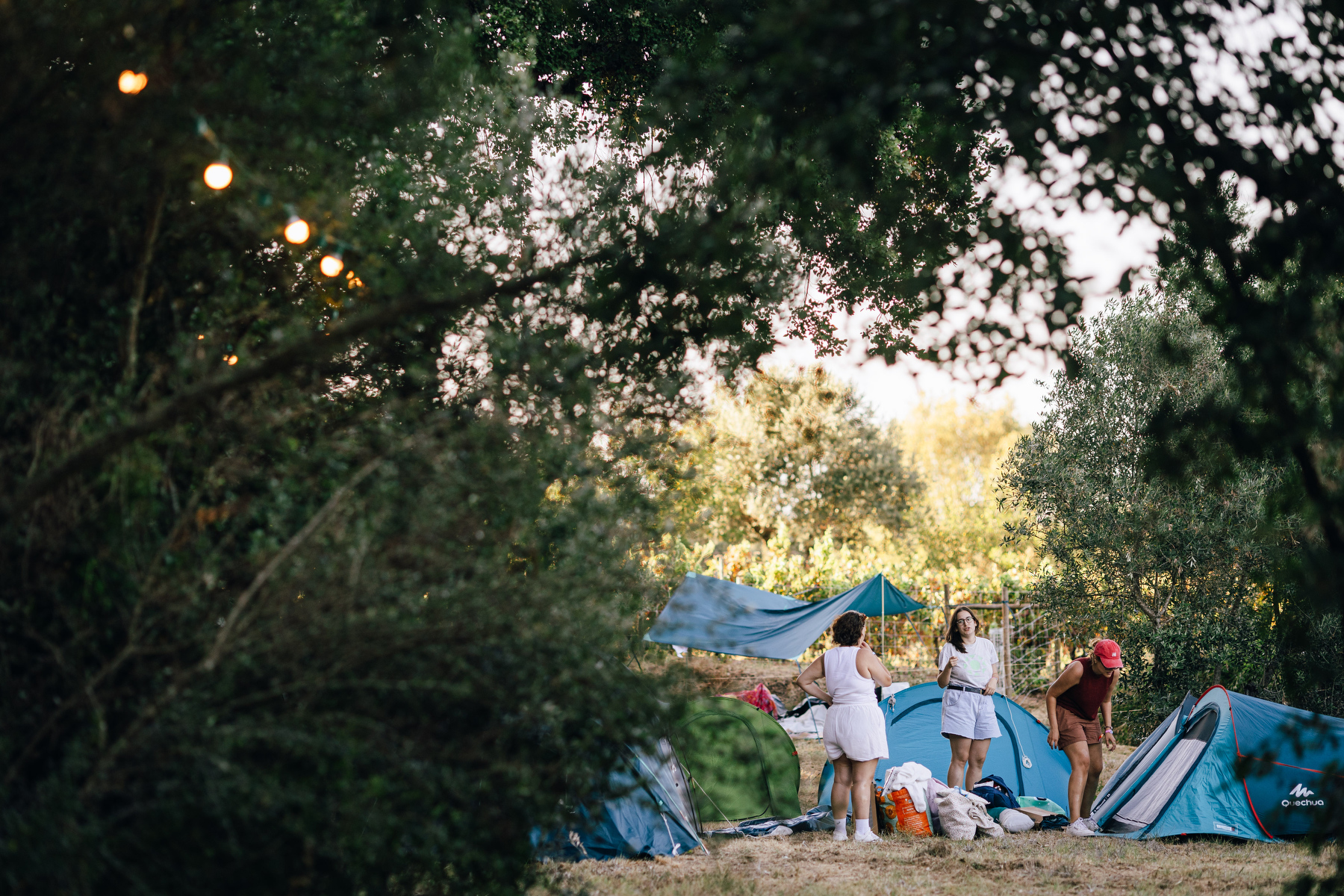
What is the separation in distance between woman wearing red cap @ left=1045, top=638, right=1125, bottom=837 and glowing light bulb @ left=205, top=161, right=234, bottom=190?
18.5 ft

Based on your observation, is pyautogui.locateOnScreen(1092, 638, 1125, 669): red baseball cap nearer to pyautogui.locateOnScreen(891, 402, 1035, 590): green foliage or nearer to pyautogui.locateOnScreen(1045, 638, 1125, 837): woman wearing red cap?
pyautogui.locateOnScreen(1045, 638, 1125, 837): woman wearing red cap

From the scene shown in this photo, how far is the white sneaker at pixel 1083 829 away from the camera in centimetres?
636

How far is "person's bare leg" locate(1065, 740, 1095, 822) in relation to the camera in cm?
643

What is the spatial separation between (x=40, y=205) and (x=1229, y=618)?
10.8 metres

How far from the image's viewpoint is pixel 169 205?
9.87 feet

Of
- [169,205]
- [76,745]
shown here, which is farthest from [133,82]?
[76,745]

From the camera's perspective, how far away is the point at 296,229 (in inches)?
121

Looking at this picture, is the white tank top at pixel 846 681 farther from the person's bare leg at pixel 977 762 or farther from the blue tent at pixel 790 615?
the blue tent at pixel 790 615

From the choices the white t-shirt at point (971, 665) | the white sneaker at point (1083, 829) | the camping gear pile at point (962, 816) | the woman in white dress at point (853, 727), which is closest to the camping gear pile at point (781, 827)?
the woman in white dress at point (853, 727)

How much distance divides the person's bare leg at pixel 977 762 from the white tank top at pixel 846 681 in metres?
1.15

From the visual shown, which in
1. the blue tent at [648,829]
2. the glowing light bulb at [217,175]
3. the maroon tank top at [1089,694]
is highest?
the glowing light bulb at [217,175]

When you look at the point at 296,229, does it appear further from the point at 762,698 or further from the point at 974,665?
the point at 762,698

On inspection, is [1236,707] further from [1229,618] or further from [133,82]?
[133,82]

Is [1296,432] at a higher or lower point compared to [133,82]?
lower
